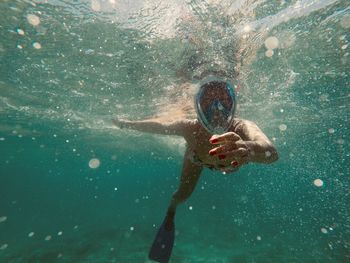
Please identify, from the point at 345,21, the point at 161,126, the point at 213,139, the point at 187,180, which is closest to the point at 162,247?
the point at 187,180

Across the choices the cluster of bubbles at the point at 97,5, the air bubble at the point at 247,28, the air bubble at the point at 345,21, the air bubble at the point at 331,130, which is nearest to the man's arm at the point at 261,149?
the air bubble at the point at 247,28

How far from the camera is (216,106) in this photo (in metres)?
5.28

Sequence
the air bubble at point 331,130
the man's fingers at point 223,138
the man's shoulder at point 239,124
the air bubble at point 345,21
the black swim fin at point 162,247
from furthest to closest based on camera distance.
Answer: the air bubble at point 331,130 < the air bubble at point 345,21 < the black swim fin at point 162,247 < the man's shoulder at point 239,124 < the man's fingers at point 223,138

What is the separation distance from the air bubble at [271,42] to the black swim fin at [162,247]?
9774 millimetres

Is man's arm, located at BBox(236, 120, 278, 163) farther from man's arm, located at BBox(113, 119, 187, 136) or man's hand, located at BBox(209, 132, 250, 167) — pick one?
man's arm, located at BBox(113, 119, 187, 136)

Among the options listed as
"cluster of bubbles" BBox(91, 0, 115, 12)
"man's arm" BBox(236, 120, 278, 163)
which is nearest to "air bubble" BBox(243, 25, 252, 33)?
"cluster of bubbles" BBox(91, 0, 115, 12)

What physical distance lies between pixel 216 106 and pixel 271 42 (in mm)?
9301

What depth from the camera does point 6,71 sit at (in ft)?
59.4

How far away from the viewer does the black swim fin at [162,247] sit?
884 centimetres

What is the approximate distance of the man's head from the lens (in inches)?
205

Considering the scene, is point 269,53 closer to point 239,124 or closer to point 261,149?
point 239,124

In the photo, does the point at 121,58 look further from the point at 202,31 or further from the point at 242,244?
the point at 242,244

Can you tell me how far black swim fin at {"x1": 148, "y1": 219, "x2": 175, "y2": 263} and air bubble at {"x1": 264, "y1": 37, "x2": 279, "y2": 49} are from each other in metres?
9.77

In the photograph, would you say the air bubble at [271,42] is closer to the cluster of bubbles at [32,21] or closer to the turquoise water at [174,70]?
the turquoise water at [174,70]
